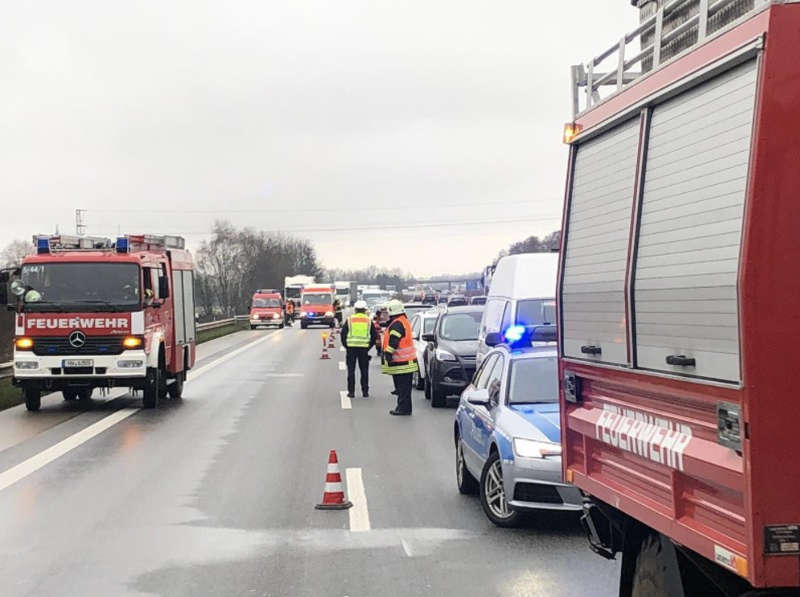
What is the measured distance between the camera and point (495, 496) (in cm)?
879

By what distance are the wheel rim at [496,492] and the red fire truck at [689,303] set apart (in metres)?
2.84

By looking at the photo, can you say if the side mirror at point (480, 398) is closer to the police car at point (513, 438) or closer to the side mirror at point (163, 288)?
the police car at point (513, 438)

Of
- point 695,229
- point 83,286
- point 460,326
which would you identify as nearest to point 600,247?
point 695,229

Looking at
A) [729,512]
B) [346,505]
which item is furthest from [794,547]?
[346,505]

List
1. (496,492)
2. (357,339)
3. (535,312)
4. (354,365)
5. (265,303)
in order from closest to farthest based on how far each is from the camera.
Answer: (496,492)
(535,312)
(357,339)
(354,365)
(265,303)

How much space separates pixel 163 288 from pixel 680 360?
53.1 ft

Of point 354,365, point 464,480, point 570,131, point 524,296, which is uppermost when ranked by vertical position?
point 570,131

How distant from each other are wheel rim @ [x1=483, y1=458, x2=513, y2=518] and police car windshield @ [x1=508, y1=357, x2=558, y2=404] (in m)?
0.80

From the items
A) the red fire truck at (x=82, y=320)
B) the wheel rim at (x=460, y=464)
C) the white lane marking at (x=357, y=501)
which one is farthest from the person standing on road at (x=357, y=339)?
the wheel rim at (x=460, y=464)

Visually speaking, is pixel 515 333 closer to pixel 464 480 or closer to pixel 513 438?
pixel 464 480

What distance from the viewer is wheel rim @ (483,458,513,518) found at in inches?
339

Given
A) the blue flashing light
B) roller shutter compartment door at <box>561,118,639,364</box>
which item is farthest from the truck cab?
roller shutter compartment door at <box>561,118,639,364</box>

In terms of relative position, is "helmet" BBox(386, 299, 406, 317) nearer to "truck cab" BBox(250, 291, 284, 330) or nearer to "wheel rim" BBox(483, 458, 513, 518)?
"wheel rim" BBox(483, 458, 513, 518)

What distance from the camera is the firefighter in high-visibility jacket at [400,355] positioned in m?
16.8
